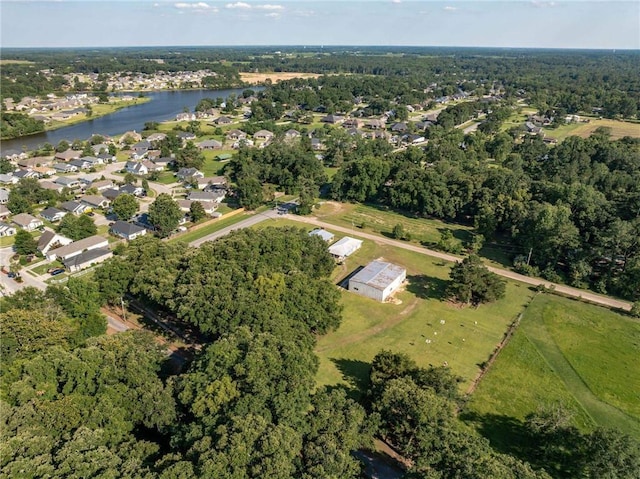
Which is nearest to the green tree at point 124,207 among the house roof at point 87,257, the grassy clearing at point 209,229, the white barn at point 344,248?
the grassy clearing at point 209,229

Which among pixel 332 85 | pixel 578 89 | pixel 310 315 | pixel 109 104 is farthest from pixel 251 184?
pixel 578 89

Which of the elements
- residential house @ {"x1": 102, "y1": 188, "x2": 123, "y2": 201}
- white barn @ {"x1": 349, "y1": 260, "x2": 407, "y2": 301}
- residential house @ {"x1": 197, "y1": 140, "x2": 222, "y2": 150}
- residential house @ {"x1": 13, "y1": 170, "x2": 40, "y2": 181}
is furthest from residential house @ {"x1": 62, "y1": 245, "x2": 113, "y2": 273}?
residential house @ {"x1": 197, "y1": 140, "x2": 222, "y2": 150}

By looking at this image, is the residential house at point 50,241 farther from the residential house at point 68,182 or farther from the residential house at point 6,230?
the residential house at point 68,182

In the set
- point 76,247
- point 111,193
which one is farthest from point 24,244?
point 111,193

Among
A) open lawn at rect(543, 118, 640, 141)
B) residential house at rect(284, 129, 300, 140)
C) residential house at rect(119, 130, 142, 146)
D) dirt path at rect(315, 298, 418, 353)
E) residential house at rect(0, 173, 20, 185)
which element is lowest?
dirt path at rect(315, 298, 418, 353)

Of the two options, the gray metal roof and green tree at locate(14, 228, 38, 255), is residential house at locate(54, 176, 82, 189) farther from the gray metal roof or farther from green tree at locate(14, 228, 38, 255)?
the gray metal roof

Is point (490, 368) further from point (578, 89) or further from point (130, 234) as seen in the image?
point (578, 89)
